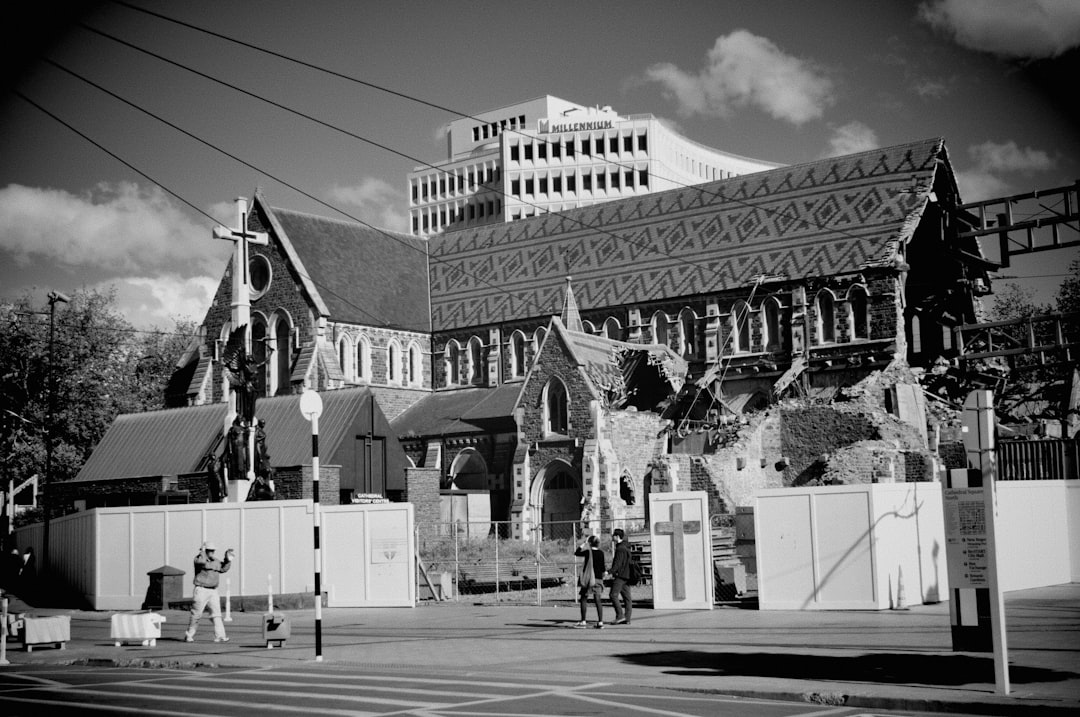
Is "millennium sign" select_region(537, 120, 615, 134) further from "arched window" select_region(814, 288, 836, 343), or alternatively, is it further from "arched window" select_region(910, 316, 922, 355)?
"arched window" select_region(814, 288, 836, 343)

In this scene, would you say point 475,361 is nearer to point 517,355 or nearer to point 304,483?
point 517,355

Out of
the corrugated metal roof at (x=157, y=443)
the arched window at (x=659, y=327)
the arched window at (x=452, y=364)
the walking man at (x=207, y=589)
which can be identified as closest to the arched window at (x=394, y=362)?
the arched window at (x=452, y=364)

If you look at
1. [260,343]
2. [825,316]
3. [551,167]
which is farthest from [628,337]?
[551,167]

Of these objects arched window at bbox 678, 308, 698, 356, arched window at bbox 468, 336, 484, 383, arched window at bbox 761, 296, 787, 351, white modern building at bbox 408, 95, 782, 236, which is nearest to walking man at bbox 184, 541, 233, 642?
arched window at bbox 761, 296, 787, 351

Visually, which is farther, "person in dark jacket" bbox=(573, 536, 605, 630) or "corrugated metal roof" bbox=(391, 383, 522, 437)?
"corrugated metal roof" bbox=(391, 383, 522, 437)

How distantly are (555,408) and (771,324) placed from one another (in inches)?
431

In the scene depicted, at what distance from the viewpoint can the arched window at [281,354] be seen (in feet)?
202

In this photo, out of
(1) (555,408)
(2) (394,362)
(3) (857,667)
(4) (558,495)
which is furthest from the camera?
(2) (394,362)

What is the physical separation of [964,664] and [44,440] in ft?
216

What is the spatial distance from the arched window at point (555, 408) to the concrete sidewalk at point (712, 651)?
22904 mm

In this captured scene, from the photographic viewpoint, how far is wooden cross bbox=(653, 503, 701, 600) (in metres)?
25.5

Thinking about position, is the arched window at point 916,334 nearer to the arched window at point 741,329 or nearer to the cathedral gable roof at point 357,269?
the arched window at point 741,329

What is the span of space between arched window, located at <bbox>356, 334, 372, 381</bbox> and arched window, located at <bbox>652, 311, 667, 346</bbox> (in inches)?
562

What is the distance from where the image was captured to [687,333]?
191ft
